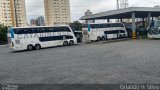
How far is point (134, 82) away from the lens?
6.89 metres

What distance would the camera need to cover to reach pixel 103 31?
31.4 m

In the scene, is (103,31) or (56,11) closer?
(103,31)

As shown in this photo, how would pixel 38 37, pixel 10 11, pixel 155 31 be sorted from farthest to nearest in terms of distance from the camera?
pixel 10 11
pixel 155 31
pixel 38 37

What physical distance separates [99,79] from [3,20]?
A: 4888 centimetres

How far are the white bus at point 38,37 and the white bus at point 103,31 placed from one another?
354 cm

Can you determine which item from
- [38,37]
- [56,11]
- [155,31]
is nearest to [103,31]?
[155,31]

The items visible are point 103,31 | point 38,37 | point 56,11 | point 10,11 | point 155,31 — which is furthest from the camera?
point 56,11

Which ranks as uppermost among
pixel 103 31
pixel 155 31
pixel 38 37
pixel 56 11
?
pixel 56 11

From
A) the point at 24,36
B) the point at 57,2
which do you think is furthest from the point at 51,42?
the point at 57,2

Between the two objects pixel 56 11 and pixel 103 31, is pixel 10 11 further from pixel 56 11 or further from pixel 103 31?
pixel 103 31

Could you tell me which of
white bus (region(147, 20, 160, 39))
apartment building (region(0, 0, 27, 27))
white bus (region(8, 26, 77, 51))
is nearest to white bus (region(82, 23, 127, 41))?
white bus (region(8, 26, 77, 51))

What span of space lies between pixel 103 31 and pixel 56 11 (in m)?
28.1

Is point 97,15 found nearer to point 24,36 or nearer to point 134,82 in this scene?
point 24,36

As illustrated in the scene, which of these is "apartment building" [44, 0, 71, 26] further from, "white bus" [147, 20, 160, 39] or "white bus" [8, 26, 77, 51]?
"white bus" [147, 20, 160, 39]
